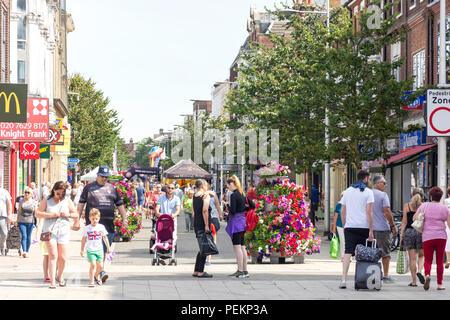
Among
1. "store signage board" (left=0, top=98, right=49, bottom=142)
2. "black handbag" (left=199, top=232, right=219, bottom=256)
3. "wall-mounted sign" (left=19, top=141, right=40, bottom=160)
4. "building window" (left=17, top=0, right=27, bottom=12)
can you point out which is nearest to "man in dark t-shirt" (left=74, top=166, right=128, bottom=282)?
"black handbag" (left=199, top=232, right=219, bottom=256)

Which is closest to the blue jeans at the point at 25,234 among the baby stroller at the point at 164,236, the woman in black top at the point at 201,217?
the baby stroller at the point at 164,236

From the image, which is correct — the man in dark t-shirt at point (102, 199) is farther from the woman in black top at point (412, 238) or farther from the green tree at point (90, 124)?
the green tree at point (90, 124)

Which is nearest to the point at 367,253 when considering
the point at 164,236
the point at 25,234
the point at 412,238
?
the point at 412,238

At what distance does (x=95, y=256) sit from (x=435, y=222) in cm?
519

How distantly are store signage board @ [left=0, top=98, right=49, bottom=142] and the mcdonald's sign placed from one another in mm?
1406

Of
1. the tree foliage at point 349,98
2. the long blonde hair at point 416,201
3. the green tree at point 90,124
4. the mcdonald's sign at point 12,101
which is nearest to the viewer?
the long blonde hair at point 416,201

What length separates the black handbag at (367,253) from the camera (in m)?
12.6

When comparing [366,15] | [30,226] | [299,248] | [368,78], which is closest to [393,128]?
[368,78]

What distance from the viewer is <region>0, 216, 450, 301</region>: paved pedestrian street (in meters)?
11.8

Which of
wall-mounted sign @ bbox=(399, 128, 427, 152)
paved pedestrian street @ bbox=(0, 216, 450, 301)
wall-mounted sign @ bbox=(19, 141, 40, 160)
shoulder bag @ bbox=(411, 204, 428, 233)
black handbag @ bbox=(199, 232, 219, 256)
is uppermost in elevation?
wall-mounted sign @ bbox=(399, 128, 427, 152)

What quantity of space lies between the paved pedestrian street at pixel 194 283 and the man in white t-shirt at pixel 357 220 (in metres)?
0.57

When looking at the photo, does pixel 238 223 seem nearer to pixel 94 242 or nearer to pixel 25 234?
pixel 94 242

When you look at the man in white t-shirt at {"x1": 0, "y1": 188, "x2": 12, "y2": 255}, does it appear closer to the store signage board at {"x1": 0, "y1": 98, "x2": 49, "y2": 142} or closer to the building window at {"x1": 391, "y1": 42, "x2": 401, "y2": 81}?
the store signage board at {"x1": 0, "y1": 98, "x2": 49, "y2": 142}

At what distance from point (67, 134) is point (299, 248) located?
33388 millimetres
